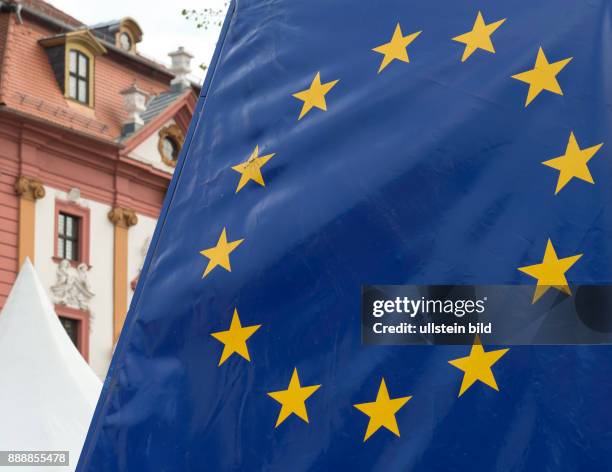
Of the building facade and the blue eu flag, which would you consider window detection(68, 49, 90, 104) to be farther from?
the blue eu flag

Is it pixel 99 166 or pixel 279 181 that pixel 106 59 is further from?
pixel 279 181

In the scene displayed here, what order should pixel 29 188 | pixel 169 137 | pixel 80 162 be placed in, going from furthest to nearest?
pixel 169 137, pixel 80 162, pixel 29 188

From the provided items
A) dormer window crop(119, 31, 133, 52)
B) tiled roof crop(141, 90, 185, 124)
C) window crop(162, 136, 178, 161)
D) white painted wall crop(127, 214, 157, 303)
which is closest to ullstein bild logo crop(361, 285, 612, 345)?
white painted wall crop(127, 214, 157, 303)

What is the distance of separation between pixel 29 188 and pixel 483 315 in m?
21.2

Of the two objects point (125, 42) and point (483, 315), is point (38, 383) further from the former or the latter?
point (125, 42)

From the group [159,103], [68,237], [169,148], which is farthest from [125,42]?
[68,237]

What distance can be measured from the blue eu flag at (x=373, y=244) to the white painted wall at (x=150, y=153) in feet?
76.5

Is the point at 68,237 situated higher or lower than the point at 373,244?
higher

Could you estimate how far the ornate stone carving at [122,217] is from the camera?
77.7 ft

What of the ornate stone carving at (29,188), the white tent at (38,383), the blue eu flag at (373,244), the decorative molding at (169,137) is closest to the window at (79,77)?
the decorative molding at (169,137)

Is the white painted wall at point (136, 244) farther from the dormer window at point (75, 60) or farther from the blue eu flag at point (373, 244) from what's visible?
the blue eu flag at point (373, 244)

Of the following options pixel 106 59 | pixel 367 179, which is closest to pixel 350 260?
pixel 367 179

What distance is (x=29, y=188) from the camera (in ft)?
70.9

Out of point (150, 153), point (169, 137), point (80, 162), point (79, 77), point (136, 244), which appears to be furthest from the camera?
point (169, 137)
